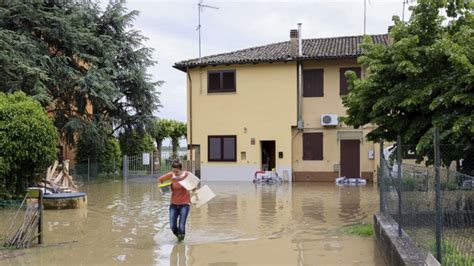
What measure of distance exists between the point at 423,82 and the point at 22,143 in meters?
10.2

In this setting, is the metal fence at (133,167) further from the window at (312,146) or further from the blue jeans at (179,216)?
the blue jeans at (179,216)

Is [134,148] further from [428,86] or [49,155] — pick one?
[428,86]

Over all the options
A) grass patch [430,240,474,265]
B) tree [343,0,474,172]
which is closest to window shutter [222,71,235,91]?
tree [343,0,474,172]

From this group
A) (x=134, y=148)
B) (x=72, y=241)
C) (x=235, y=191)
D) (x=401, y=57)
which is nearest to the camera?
(x=72, y=241)

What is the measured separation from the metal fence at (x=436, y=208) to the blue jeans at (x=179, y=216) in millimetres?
3638

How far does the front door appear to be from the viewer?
28047mm

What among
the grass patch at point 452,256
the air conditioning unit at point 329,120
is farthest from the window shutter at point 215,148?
the grass patch at point 452,256

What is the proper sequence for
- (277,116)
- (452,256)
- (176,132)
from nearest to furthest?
(452,256) → (277,116) → (176,132)

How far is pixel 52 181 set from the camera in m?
18.2

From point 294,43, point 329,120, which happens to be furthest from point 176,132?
point 329,120

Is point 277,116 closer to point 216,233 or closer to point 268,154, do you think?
point 268,154

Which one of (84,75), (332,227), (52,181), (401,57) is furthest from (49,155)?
(84,75)

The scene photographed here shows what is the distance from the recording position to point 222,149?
29359 mm

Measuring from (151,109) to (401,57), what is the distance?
20.0 metres
